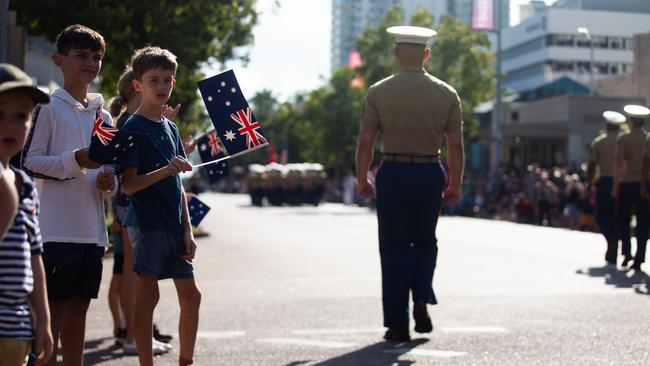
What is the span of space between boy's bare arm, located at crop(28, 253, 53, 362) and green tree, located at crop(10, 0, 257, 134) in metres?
13.3

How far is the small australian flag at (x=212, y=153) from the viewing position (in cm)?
761

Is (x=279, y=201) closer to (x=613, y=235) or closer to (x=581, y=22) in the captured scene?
(x=581, y=22)

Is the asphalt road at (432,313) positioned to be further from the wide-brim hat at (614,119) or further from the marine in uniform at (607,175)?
the wide-brim hat at (614,119)

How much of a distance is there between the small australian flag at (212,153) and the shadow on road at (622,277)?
15.2ft

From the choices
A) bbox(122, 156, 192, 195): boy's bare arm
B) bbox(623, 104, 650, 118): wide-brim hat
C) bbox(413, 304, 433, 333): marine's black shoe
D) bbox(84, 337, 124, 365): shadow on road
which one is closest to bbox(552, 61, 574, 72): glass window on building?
bbox(623, 104, 650, 118): wide-brim hat

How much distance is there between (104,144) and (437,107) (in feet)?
11.0

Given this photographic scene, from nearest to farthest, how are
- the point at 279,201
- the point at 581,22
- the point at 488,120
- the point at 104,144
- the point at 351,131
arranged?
the point at 104,144 → the point at 581,22 → the point at 279,201 → the point at 488,120 → the point at 351,131

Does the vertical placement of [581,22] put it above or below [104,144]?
above

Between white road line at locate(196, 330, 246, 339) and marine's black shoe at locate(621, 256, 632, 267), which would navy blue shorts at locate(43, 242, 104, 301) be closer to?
white road line at locate(196, 330, 246, 339)

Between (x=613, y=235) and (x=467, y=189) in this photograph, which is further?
(x=467, y=189)

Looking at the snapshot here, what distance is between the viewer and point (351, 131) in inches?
3659

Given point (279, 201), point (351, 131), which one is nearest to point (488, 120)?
point (351, 131)

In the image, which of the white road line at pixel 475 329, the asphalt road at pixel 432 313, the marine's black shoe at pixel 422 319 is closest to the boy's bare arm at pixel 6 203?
the asphalt road at pixel 432 313

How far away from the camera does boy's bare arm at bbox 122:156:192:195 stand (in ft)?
18.0
